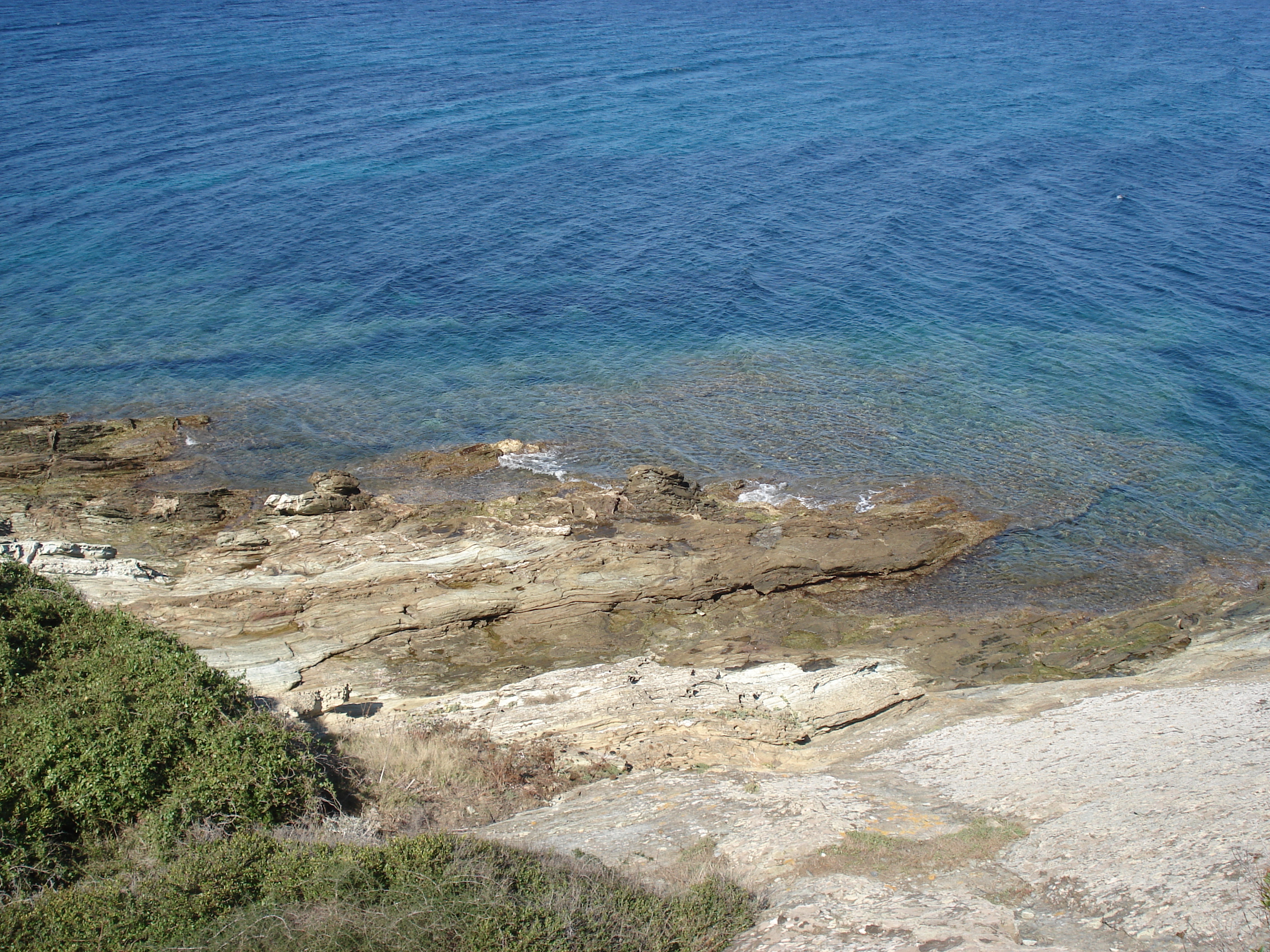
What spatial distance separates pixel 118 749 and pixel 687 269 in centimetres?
3917

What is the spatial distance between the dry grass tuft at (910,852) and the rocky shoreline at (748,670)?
0.17m

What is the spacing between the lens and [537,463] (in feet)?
105

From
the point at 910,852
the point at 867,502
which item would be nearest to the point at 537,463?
the point at 867,502

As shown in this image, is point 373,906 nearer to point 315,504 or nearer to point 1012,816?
point 1012,816

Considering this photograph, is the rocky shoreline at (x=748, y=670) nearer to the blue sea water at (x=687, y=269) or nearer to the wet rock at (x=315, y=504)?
the wet rock at (x=315, y=504)

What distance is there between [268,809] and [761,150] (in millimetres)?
59913

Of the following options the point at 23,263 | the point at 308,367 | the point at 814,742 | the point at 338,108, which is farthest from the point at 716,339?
the point at 338,108

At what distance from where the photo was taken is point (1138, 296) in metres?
44.5

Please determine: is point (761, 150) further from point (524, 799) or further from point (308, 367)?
point (524, 799)

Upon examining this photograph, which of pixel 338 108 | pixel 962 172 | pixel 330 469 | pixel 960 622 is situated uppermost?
pixel 338 108

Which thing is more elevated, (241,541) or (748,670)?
(241,541)

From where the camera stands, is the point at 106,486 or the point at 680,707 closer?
the point at 680,707

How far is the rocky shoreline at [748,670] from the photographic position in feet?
44.5

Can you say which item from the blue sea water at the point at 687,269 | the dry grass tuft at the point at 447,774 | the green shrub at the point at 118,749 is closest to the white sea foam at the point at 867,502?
the blue sea water at the point at 687,269
